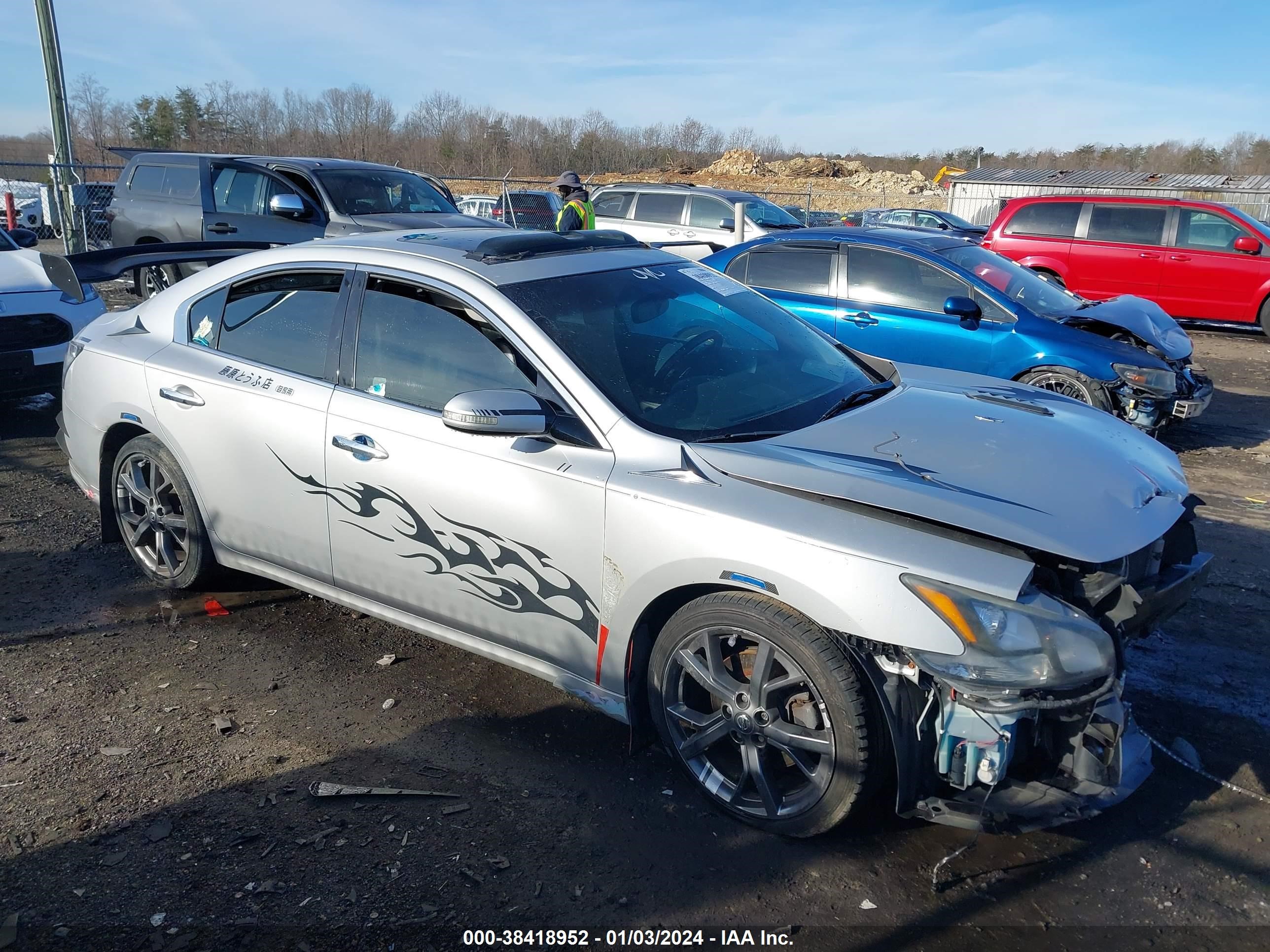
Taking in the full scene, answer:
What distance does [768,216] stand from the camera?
17203mm

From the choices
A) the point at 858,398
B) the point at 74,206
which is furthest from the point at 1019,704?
the point at 74,206

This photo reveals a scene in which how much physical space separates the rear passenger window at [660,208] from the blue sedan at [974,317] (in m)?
7.63

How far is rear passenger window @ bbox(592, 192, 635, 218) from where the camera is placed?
16.4 metres

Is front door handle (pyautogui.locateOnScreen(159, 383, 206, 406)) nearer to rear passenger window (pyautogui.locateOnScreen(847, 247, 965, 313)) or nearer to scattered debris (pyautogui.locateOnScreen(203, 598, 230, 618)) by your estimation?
scattered debris (pyautogui.locateOnScreen(203, 598, 230, 618))

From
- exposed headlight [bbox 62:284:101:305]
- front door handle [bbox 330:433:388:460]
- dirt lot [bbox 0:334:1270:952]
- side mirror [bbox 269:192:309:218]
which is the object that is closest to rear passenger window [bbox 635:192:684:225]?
side mirror [bbox 269:192:309:218]

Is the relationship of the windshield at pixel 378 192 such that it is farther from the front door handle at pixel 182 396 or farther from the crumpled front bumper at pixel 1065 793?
the crumpled front bumper at pixel 1065 793

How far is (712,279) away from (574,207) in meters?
6.72

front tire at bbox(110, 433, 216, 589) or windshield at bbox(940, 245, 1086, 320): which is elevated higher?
windshield at bbox(940, 245, 1086, 320)

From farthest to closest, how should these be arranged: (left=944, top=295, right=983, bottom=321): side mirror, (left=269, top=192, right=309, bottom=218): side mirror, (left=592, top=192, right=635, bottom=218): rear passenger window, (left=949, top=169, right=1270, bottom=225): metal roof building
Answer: (left=949, top=169, right=1270, bottom=225): metal roof building → (left=592, top=192, right=635, bottom=218): rear passenger window → (left=269, top=192, right=309, bottom=218): side mirror → (left=944, top=295, right=983, bottom=321): side mirror

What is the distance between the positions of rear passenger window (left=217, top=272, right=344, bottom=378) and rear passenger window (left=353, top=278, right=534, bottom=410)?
234 mm

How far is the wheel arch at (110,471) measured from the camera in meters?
4.64

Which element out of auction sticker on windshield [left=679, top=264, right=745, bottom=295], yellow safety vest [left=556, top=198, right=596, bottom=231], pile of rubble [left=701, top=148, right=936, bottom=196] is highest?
pile of rubble [left=701, top=148, right=936, bottom=196]

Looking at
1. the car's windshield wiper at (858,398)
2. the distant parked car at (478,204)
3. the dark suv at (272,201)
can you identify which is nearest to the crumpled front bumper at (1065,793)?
the car's windshield wiper at (858,398)

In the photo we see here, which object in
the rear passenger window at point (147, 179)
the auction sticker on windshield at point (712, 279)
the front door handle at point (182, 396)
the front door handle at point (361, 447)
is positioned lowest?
the front door handle at point (361, 447)
